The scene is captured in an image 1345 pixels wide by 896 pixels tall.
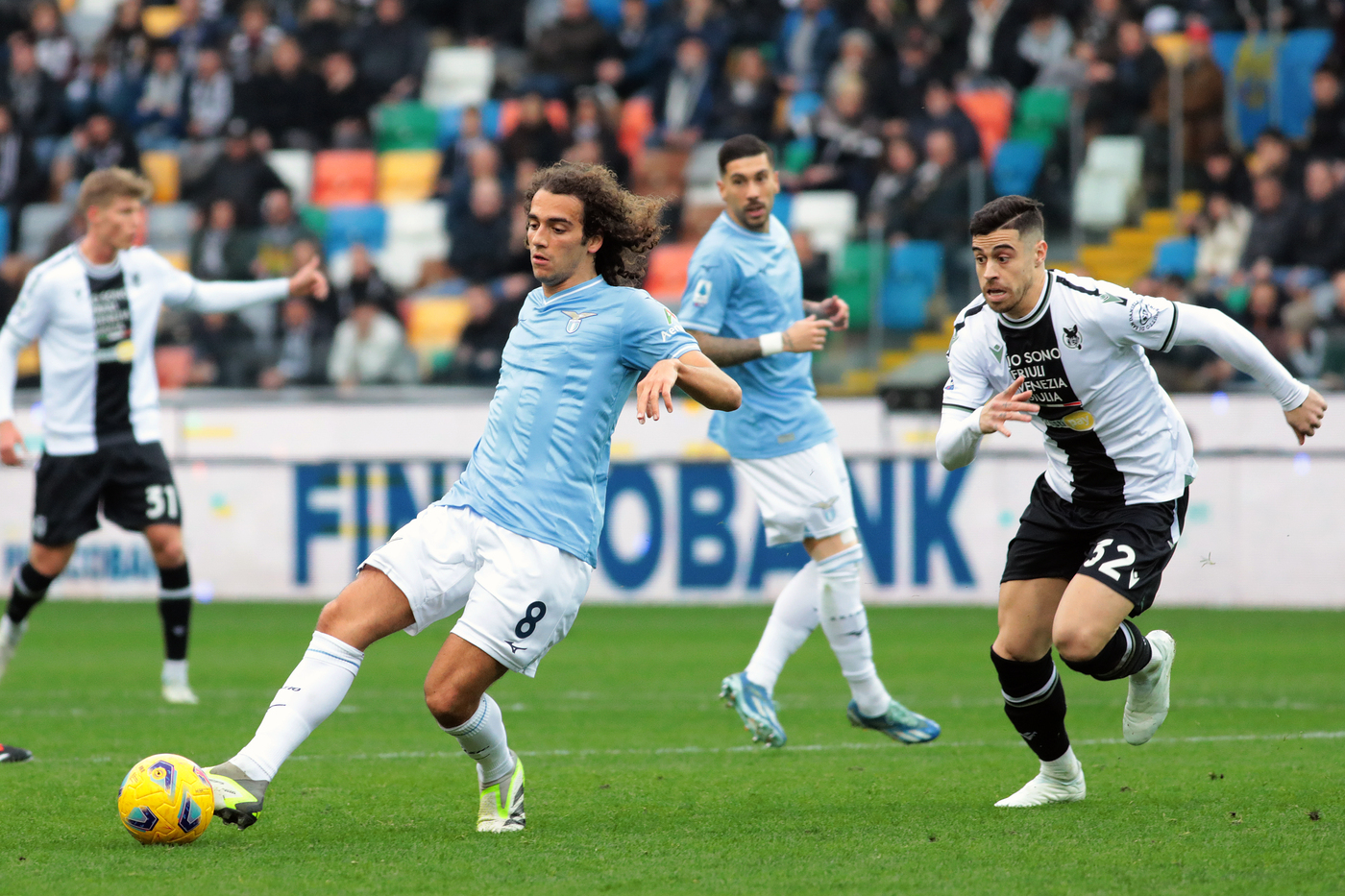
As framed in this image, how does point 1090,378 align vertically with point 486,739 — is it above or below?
above

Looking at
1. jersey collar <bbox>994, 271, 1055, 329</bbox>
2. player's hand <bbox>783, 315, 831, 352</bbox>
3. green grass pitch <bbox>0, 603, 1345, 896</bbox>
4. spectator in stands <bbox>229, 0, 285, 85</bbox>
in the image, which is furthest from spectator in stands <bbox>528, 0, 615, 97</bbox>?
jersey collar <bbox>994, 271, 1055, 329</bbox>

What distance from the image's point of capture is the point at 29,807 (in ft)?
20.3

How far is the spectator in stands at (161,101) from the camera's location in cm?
2186

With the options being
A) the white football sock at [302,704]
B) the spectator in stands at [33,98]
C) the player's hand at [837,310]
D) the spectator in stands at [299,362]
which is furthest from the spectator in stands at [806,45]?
the white football sock at [302,704]

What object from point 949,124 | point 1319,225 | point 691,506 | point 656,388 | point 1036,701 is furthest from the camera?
point 949,124

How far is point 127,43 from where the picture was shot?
22438mm

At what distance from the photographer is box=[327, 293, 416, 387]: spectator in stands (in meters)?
16.6

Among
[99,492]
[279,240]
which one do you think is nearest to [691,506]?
[279,240]

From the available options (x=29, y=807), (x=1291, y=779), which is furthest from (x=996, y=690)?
(x=29, y=807)

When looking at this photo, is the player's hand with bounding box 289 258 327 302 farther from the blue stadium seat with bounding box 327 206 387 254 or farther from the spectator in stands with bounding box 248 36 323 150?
the spectator in stands with bounding box 248 36 323 150

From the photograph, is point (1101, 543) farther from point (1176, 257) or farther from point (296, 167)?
point (296, 167)

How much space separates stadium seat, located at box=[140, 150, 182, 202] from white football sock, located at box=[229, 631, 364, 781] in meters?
16.6

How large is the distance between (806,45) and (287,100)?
6.37m

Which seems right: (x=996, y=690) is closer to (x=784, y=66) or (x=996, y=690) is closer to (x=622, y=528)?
(x=622, y=528)
